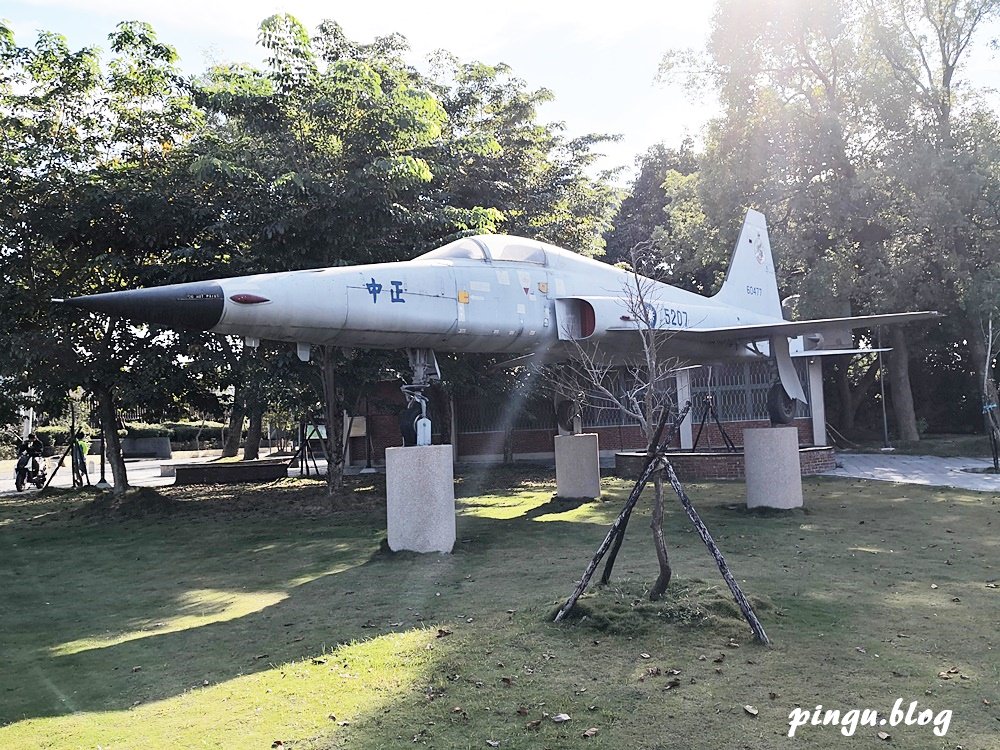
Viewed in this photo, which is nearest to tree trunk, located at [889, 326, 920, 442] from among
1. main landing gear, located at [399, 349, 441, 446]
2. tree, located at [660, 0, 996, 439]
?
Result: tree, located at [660, 0, 996, 439]

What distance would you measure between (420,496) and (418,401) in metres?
1.46

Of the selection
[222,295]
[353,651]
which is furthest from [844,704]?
[222,295]

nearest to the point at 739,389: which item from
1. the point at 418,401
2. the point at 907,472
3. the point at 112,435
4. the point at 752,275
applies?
the point at 907,472

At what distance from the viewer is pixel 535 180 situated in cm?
2264

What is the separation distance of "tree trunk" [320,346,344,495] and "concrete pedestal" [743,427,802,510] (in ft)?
25.5

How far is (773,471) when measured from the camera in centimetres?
1260

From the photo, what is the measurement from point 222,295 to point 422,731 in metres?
5.36

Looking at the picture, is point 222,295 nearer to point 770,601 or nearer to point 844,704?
point 770,601

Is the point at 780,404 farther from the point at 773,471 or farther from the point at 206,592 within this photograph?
the point at 206,592

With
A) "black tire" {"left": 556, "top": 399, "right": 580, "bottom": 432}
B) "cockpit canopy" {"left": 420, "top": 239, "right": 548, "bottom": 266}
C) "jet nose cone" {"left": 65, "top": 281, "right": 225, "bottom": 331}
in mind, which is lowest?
"black tire" {"left": 556, "top": 399, "right": 580, "bottom": 432}

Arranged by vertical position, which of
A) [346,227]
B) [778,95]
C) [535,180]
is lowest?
[346,227]

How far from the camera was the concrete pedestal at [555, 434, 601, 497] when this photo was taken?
1458cm

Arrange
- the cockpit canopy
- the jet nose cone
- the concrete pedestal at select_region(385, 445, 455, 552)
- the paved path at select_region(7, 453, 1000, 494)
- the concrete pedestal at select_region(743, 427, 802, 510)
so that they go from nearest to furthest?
the jet nose cone → the concrete pedestal at select_region(385, 445, 455, 552) → the cockpit canopy → the concrete pedestal at select_region(743, 427, 802, 510) → the paved path at select_region(7, 453, 1000, 494)

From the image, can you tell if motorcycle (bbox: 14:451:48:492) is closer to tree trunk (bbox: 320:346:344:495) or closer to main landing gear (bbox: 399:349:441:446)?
tree trunk (bbox: 320:346:344:495)
